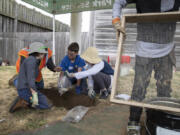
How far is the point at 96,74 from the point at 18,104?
1435mm

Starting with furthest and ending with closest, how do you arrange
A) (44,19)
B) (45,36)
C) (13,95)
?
(44,19) → (45,36) → (13,95)

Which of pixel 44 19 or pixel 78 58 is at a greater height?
pixel 44 19

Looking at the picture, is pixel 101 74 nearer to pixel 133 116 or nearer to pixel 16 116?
pixel 133 116

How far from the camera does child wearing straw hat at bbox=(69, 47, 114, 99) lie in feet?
9.29

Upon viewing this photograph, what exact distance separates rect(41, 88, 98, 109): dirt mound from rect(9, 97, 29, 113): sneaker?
1.81 ft

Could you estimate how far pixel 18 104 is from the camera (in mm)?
2312

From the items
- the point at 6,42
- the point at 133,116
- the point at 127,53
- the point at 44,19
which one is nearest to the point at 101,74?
the point at 127,53

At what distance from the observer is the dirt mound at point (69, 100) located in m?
2.78

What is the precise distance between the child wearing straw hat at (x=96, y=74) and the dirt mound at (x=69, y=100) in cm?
15

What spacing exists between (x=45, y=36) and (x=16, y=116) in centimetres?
624

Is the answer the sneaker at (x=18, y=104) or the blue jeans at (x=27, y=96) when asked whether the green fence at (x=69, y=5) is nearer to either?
the blue jeans at (x=27, y=96)

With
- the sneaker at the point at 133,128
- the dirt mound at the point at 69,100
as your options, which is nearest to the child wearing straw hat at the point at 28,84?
the dirt mound at the point at 69,100

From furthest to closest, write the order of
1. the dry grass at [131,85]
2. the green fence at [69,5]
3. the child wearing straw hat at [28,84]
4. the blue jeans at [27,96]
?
the green fence at [69,5] → the blue jeans at [27,96] → the child wearing straw hat at [28,84] → the dry grass at [131,85]

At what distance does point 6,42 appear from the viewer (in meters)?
8.25
